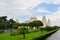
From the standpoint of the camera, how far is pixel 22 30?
72.9 feet

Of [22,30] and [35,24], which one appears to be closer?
[22,30]

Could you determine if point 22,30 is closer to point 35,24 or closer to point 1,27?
point 1,27

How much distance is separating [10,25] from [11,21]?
3888 millimetres

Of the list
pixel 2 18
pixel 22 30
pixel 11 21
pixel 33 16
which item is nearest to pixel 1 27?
pixel 2 18

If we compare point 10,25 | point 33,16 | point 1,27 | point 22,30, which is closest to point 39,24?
point 10,25

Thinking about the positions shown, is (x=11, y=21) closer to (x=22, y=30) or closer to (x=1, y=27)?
(x=1, y=27)

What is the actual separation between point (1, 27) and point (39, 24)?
25.2 metres

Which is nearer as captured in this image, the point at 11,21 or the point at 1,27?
the point at 1,27

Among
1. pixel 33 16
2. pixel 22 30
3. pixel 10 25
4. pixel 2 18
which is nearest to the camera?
pixel 22 30

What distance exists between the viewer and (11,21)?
3824 inches

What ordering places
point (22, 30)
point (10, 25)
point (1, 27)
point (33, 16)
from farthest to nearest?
point (33, 16) < point (10, 25) < point (1, 27) < point (22, 30)

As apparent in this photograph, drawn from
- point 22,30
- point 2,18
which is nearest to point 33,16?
point 2,18

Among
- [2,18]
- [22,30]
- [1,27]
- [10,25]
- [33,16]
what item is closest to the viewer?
[22,30]

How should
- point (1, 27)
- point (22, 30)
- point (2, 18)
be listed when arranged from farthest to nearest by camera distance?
point (2, 18) → point (1, 27) → point (22, 30)
